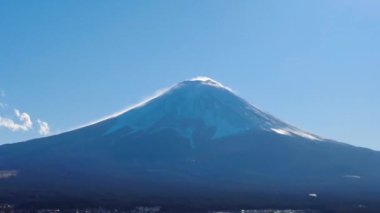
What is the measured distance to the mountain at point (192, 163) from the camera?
81.6 meters

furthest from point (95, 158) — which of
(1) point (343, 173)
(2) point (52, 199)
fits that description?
(2) point (52, 199)

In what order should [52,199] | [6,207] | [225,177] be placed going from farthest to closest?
1. [225,177]
2. [52,199]
3. [6,207]

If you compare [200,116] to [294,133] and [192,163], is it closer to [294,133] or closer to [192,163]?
[294,133]

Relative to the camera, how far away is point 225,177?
122 m

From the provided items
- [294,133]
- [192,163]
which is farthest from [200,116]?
[192,163]

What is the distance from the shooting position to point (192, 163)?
440 ft

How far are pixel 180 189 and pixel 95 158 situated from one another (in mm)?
43676

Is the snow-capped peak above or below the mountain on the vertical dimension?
above

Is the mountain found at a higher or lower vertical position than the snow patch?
lower

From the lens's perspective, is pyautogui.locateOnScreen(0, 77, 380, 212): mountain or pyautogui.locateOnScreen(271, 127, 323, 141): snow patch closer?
pyautogui.locateOnScreen(0, 77, 380, 212): mountain

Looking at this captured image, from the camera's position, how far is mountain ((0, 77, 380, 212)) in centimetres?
8156

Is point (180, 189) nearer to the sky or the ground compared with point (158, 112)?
nearer to the ground

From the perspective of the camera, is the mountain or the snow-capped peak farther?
the snow-capped peak

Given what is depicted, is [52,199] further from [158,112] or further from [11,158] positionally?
[158,112]
